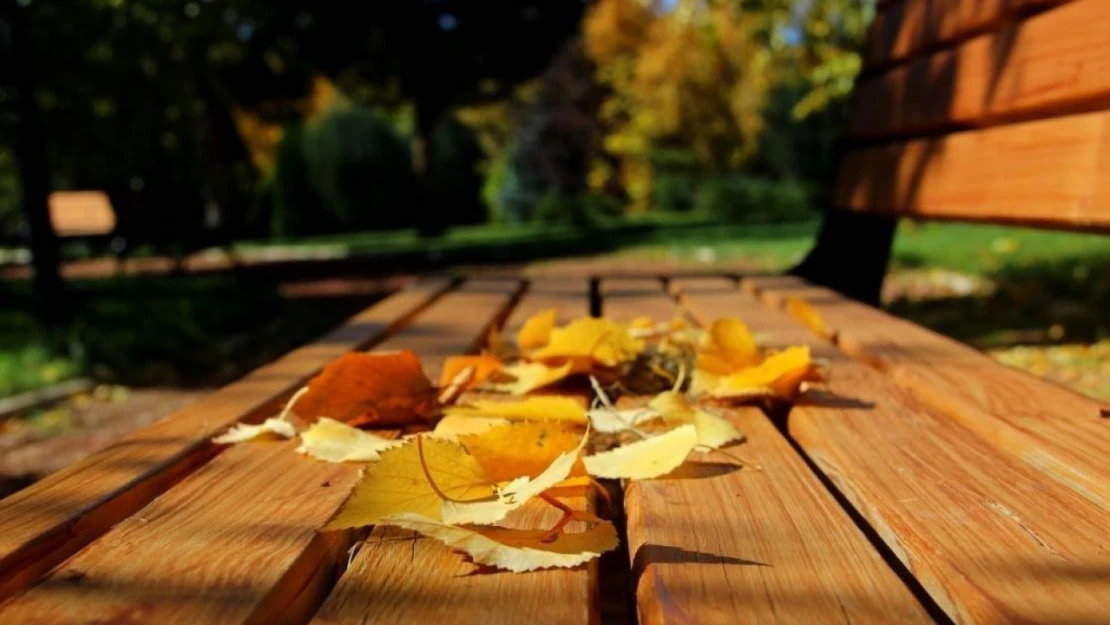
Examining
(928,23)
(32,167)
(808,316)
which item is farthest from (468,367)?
(32,167)

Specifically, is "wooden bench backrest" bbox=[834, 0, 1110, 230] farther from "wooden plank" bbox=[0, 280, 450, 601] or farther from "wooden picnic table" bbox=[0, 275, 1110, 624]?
"wooden plank" bbox=[0, 280, 450, 601]

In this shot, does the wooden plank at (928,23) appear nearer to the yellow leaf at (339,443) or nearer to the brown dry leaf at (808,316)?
the brown dry leaf at (808,316)

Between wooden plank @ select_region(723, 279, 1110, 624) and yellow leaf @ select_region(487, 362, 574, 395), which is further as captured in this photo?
yellow leaf @ select_region(487, 362, 574, 395)

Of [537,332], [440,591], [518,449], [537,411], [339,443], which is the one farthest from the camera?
[537,332]

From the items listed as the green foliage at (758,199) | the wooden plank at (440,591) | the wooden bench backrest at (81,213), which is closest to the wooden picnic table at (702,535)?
the wooden plank at (440,591)

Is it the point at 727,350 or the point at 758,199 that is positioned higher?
the point at 727,350

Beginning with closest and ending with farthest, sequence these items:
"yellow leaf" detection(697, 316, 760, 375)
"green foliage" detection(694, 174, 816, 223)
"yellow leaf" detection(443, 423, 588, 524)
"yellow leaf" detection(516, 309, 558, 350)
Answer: "yellow leaf" detection(443, 423, 588, 524) < "yellow leaf" detection(697, 316, 760, 375) < "yellow leaf" detection(516, 309, 558, 350) < "green foliage" detection(694, 174, 816, 223)

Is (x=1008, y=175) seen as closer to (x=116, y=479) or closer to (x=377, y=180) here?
(x=116, y=479)

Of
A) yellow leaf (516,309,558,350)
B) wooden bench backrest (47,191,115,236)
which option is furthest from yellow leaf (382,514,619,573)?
wooden bench backrest (47,191,115,236)
